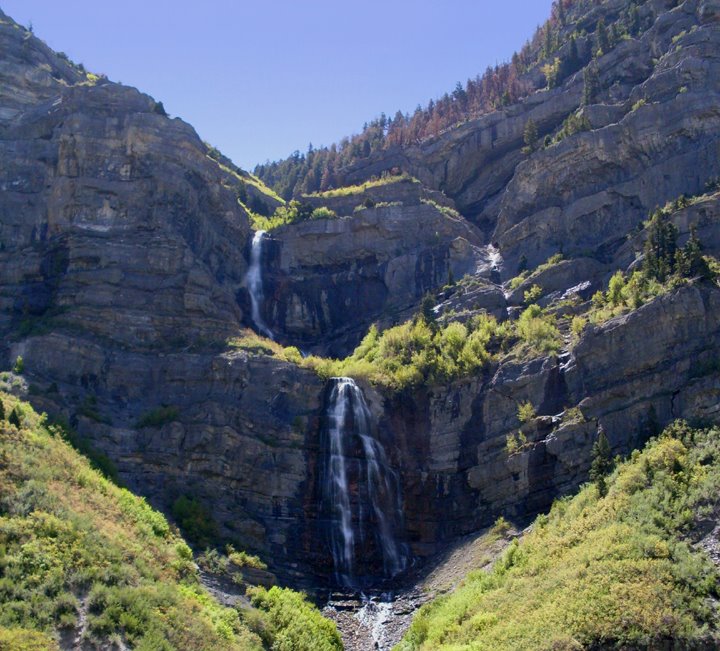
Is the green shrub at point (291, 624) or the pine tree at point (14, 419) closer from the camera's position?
the green shrub at point (291, 624)

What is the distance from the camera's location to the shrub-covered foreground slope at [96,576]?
33.9 meters

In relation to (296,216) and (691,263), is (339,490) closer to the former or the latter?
(691,263)

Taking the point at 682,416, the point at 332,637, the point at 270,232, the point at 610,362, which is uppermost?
the point at 270,232

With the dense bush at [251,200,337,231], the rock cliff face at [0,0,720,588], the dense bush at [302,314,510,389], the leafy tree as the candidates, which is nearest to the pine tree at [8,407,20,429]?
the rock cliff face at [0,0,720,588]

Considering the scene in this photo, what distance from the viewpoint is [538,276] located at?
2608 inches

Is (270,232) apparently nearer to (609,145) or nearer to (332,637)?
(609,145)

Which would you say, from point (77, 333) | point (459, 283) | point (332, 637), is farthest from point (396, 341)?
point (332, 637)

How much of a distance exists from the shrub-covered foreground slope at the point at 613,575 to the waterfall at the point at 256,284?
3258 cm

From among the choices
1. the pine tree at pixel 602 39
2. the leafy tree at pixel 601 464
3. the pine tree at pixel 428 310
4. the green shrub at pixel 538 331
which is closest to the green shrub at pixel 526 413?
the green shrub at pixel 538 331

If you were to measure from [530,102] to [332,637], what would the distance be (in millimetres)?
58773

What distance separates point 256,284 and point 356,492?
26.4 m

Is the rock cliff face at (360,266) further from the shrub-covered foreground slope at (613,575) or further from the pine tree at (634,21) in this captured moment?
the shrub-covered foreground slope at (613,575)

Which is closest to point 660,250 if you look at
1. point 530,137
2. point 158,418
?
point 530,137

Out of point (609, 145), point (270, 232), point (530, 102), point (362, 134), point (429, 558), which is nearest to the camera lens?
point (429, 558)
